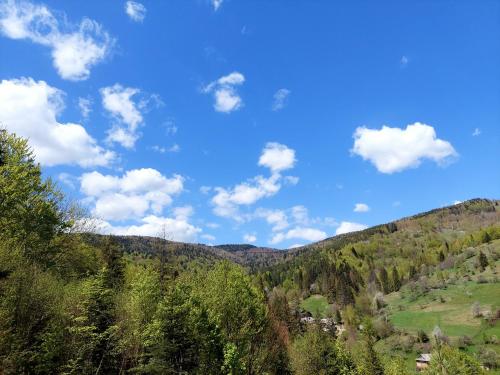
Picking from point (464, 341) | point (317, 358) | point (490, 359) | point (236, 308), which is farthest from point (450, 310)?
point (236, 308)

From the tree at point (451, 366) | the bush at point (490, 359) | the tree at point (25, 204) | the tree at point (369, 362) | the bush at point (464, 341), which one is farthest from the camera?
the bush at point (464, 341)

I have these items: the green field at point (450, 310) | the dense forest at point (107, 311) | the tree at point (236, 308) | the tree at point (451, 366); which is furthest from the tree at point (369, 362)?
the green field at point (450, 310)

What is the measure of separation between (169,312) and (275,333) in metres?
31.6

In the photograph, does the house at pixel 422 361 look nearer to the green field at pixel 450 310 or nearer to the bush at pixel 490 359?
the bush at pixel 490 359

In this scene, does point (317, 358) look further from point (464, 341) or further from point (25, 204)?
point (464, 341)

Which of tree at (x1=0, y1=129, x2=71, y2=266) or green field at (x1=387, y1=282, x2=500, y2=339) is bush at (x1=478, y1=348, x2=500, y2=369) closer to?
green field at (x1=387, y1=282, x2=500, y2=339)

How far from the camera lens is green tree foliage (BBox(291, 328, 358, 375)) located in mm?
58469

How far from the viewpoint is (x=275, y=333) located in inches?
2336

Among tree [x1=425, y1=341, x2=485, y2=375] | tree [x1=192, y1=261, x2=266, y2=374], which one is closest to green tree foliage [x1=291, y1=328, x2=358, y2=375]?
tree [x1=192, y1=261, x2=266, y2=374]

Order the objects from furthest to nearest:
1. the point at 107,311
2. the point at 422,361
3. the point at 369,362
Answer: the point at 422,361, the point at 369,362, the point at 107,311

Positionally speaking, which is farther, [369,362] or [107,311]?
[369,362]

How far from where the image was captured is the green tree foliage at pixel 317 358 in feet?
192

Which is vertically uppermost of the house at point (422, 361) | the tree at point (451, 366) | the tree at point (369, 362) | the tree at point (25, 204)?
the tree at point (25, 204)

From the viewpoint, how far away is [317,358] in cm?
5875
